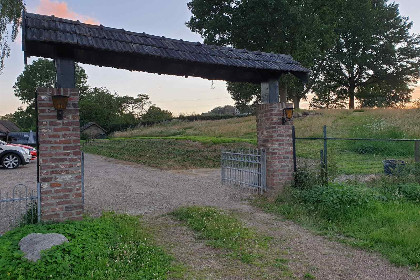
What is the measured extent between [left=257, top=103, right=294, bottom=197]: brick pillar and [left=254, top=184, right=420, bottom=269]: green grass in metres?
0.44

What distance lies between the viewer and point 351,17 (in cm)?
2961

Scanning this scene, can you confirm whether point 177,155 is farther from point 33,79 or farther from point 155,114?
point 33,79

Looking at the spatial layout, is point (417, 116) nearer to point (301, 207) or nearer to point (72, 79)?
point (301, 207)

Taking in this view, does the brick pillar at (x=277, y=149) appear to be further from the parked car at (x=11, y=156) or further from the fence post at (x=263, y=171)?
the parked car at (x=11, y=156)

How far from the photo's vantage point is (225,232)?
5148 millimetres

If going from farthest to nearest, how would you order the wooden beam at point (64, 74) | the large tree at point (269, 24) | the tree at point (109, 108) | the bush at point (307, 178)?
the tree at point (109, 108) < the large tree at point (269, 24) < the bush at point (307, 178) < the wooden beam at point (64, 74)

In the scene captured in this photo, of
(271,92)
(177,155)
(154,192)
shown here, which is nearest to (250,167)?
(271,92)

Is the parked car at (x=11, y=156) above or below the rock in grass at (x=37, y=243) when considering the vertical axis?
above

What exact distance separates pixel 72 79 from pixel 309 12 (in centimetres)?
2245

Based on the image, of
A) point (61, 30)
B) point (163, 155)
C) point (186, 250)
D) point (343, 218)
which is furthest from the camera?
point (163, 155)

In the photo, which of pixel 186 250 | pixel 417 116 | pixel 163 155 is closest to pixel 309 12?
pixel 417 116

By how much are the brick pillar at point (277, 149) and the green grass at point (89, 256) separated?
12.2 feet

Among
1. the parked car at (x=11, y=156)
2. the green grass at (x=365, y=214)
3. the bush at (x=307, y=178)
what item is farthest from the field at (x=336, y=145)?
the parked car at (x=11, y=156)

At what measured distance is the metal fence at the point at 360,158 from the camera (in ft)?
25.1
